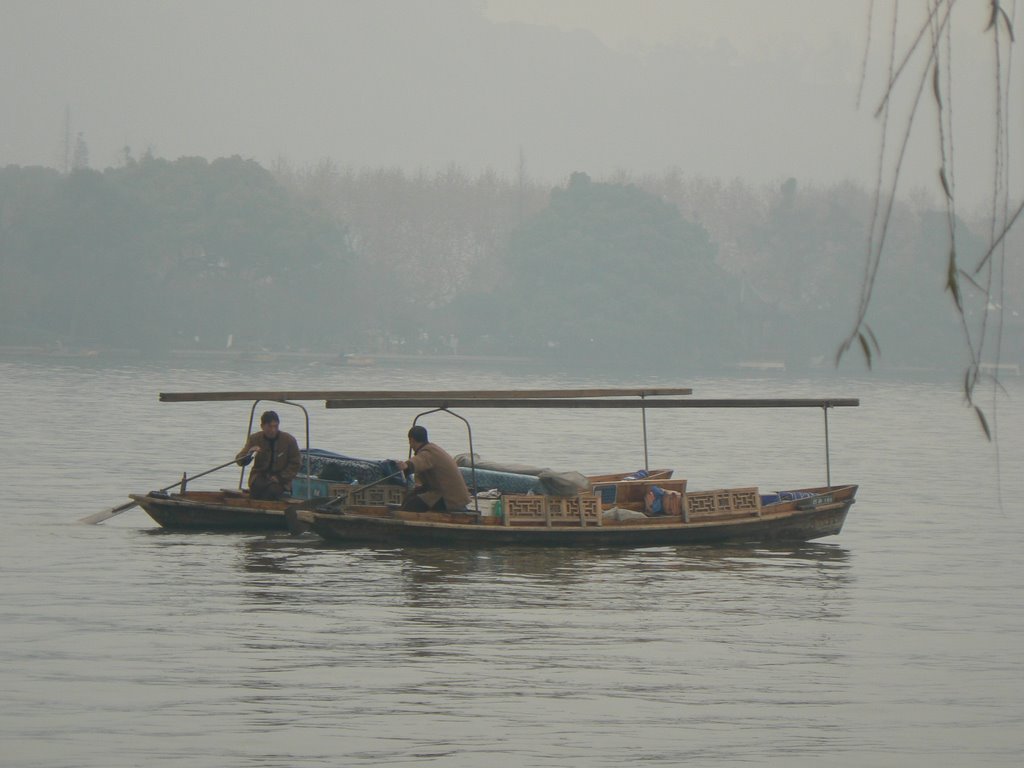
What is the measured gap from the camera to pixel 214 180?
9475 centimetres

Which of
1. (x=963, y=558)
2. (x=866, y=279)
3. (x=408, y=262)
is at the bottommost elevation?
Answer: (x=963, y=558)

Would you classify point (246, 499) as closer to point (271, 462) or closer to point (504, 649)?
point (271, 462)

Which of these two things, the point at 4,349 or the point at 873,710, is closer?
the point at 873,710

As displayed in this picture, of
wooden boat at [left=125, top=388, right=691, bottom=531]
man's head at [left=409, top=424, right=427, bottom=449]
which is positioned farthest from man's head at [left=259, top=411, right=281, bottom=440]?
man's head at [left=409, top=424, right=427, bottom=449]

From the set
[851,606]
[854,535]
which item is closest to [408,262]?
[854,535]

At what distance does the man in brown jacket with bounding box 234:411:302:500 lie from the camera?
18609 millimetres

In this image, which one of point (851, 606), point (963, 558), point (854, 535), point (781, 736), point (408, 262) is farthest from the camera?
point (408, 262)

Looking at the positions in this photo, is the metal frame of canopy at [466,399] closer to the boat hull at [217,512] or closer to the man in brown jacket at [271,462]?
the man in brown jacket at [271,462]

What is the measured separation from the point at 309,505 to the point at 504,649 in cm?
597

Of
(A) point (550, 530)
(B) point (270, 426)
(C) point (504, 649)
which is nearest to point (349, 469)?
(B) point (270, 426)

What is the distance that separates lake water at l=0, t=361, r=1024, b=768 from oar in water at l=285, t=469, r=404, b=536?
0.38 metres

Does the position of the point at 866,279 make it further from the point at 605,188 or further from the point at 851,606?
the point at 605,188

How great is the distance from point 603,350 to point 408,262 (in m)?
17.9

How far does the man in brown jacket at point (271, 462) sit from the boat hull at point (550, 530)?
0.99 metres
